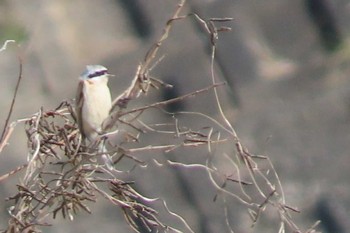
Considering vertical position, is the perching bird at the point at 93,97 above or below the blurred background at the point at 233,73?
above

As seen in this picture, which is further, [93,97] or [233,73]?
[233,73]

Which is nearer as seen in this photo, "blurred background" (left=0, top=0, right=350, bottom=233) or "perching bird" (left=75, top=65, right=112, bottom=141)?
"perching bird" (left=75, top=65, right=112, bottom=141)

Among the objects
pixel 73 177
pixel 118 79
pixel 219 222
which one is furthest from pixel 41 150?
pixel 219 222

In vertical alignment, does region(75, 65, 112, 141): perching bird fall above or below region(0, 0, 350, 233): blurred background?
above

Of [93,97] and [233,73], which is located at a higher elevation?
[93,97]

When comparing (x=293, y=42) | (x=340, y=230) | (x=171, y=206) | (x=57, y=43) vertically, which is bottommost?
(x=340, y=230)

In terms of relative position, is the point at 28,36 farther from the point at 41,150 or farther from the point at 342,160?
the point at 41,150

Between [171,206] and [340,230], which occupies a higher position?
[171,206]

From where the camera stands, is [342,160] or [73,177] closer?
[73,177]
